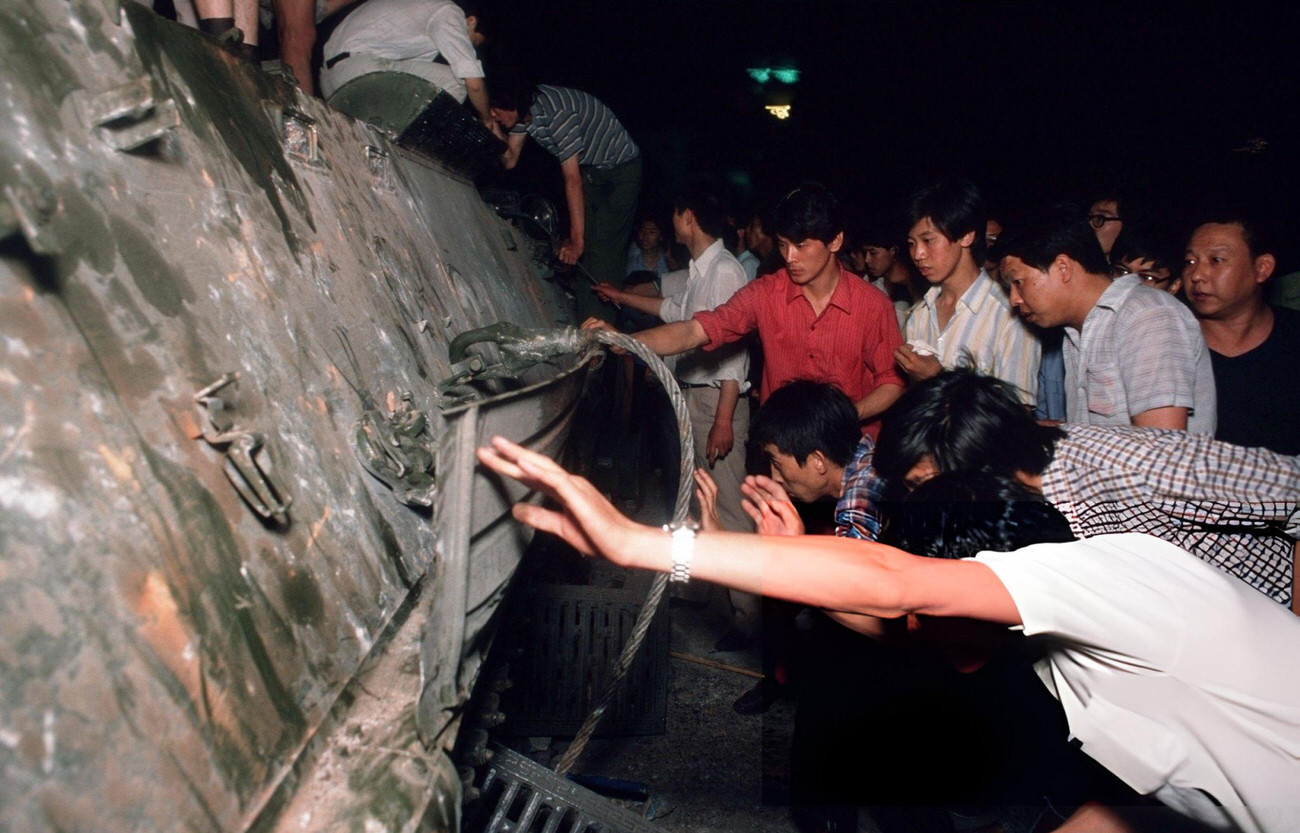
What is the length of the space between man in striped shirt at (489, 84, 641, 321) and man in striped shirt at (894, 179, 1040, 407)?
263cm

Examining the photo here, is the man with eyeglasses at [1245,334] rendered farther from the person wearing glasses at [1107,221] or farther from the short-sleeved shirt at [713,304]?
the short-sleeved shirt at [713,304]

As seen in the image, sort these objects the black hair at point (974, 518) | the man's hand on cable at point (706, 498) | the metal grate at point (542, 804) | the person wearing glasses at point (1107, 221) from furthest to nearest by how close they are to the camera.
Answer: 1. the person wearing glasses at point (1107, 221)
2. the man's hand on cable at point (706, 498)
3. the metal grate at point (542, 804)
4. the black hair at point (974, 518)

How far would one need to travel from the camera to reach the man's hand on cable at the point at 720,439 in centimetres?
420

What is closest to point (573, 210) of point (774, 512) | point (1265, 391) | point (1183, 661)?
point (774, 512)

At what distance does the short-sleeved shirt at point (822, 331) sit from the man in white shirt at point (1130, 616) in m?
2.08

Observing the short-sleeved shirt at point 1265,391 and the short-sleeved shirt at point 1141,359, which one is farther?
the short-sleeved shirt at point 1265,391

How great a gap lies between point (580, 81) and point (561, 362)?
370 inches

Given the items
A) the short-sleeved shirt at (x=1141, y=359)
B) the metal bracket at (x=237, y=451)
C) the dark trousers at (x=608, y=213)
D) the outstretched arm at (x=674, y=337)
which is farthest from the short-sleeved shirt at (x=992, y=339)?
the dark trousers at (x=608, y=213)

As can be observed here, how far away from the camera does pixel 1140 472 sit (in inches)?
84.6

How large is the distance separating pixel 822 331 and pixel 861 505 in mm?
1295

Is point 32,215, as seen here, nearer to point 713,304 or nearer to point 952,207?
point 952,207

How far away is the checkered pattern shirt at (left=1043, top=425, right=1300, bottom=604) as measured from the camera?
212 cm

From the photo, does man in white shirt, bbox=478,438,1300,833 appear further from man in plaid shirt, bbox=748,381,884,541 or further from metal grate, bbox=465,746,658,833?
man in plaid shirt, bbox=748,381,884,541

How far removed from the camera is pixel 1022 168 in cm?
930
